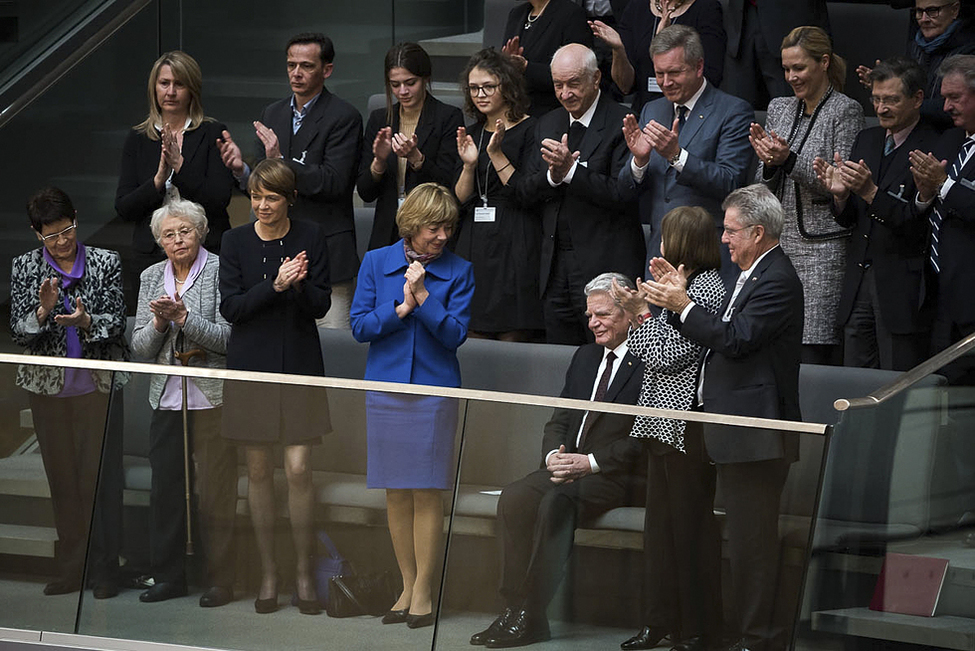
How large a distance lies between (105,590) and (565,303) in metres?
1.94

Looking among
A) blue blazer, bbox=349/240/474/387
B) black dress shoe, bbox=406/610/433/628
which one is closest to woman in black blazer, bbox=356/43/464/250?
blue blazer, bbox=349/240/474/387

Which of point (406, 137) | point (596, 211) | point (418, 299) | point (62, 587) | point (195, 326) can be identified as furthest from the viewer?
point (406, 137)

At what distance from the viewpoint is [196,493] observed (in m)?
4.71

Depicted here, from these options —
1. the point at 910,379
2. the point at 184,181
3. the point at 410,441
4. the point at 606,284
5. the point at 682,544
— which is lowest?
the point at 682,544

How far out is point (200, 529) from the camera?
15.4ft

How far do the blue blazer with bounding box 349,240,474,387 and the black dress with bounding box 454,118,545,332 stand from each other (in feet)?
1.73

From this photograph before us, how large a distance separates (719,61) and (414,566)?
2910 millimetres

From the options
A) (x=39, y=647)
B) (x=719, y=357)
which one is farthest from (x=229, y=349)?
(x=719, y=357)

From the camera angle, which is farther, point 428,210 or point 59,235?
point 59,235

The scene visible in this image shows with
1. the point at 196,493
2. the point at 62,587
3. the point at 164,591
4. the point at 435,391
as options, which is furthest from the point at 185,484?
the point at 435,391

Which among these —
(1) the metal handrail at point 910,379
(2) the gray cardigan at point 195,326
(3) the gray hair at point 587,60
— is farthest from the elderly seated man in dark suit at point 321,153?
(1) the metal handrail at point 910,379

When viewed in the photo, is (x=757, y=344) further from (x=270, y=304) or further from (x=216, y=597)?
(x=216, y=597)

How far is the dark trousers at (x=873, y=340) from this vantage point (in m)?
5.36

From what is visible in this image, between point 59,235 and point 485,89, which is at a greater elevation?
point 485,89
